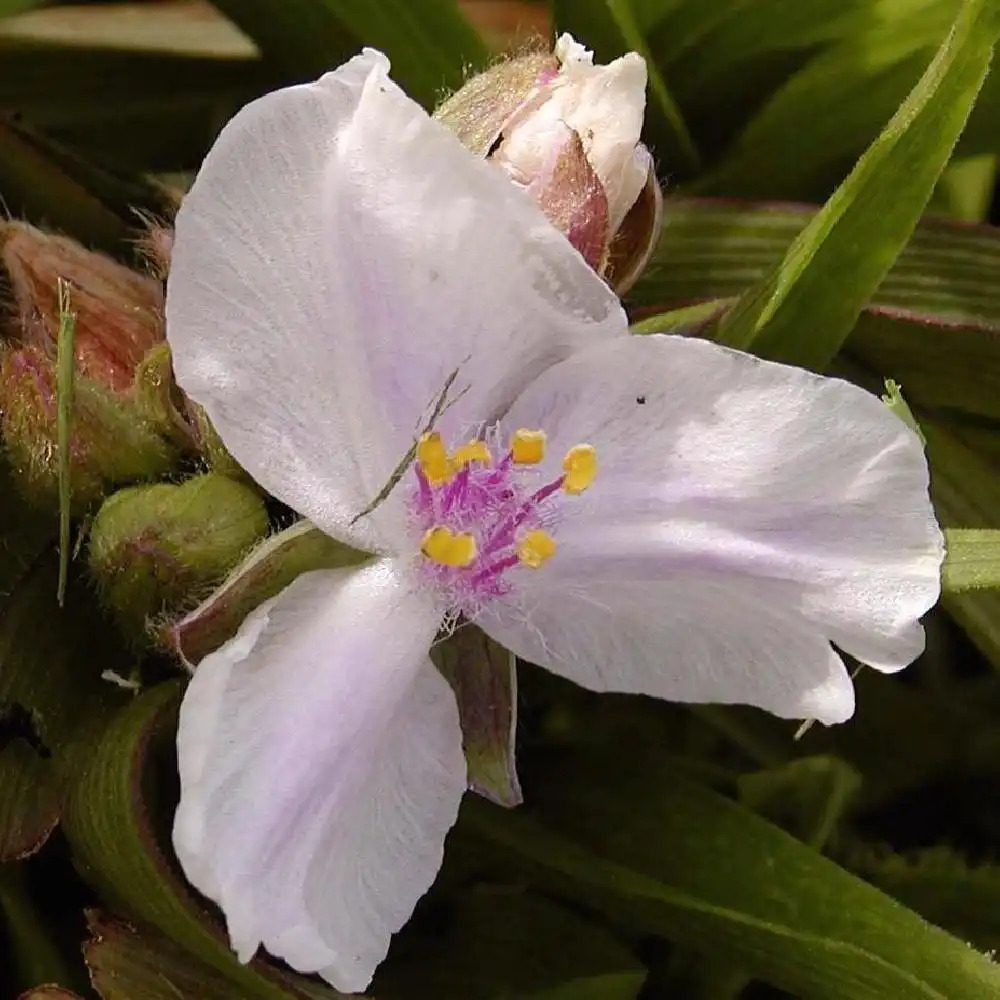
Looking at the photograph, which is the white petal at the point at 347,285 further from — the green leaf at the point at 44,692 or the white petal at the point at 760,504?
the green leaf at the point at 44,692

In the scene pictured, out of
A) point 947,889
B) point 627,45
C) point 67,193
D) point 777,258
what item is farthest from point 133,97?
point 947,889

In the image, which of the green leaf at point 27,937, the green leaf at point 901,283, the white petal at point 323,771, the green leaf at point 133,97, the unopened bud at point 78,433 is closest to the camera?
the white petal at point 323,771

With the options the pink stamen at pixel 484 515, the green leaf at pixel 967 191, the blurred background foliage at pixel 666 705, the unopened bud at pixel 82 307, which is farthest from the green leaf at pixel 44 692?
the green leaf at pixel 967 191

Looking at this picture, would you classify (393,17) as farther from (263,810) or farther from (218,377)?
(263,810)

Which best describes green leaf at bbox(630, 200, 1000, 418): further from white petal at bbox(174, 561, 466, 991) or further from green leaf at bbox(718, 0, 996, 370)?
white petal at bbox(174, 561, 466, 991)

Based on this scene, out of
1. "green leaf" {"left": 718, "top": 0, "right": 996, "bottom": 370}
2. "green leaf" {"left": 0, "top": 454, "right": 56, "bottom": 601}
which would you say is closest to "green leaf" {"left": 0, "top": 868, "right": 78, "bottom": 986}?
"green leaf" {"left": 0, "top": 454, "right": 56, "bottom": 601}

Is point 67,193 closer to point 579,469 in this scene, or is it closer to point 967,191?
point 579,469
